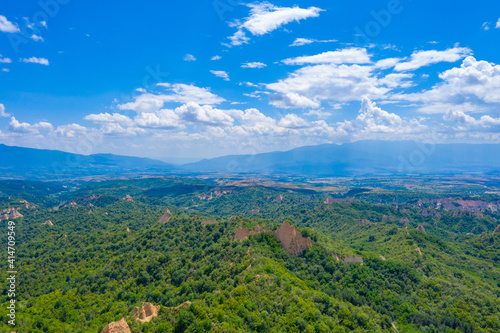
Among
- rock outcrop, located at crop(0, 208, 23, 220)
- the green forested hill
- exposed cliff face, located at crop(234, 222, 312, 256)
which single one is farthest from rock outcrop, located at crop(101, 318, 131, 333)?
rock outcrop, located at crop(0, 208, 23, 220)

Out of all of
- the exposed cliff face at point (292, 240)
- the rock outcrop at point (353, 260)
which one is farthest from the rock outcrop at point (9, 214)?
the rock outcrop at point (353, 260)

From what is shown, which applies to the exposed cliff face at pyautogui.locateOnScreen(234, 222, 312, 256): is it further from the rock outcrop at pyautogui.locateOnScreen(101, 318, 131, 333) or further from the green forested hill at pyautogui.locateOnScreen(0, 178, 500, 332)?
the rock outcrop at pyautogui.locateOnScreen(101, 318, 131, 333)

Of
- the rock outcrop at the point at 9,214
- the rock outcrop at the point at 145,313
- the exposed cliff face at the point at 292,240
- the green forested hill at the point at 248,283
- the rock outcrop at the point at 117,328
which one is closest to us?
the rock outcrop at the point at 117,328

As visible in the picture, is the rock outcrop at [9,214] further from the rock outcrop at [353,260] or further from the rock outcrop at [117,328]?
the rock outcrop at [353,260]

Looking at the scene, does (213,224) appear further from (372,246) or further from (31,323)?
(372,246)

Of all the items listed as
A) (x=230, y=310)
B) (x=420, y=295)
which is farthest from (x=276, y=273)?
(x=420, y=295)
